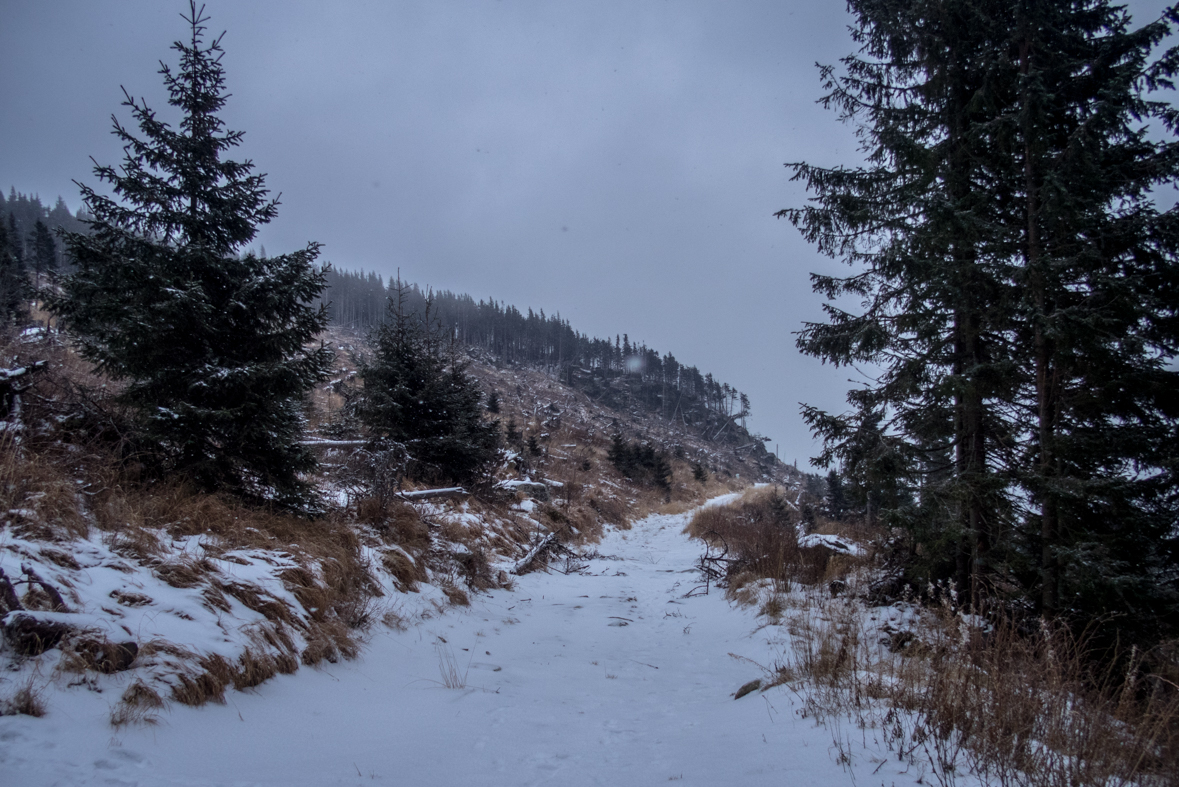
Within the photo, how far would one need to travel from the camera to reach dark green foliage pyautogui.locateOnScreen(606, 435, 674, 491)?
29.4m

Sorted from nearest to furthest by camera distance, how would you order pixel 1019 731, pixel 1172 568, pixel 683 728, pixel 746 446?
pixel 1019 731 < pixel 683 728 < pixel 1172 568 < pixel 746 446

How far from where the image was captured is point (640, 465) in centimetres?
3020

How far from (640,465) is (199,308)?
27014 mm

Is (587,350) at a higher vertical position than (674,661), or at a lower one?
higher

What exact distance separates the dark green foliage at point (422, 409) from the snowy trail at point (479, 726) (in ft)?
18.1

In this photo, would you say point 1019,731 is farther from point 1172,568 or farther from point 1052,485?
point 1172,568

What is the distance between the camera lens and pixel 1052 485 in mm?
4559

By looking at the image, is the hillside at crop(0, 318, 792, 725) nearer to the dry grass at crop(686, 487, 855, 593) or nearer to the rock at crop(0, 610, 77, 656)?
the rock at crop(0, 610, 77, 656)

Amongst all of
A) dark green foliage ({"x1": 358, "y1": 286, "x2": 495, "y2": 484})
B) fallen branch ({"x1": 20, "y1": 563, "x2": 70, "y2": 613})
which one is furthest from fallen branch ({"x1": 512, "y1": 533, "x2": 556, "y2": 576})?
fallen branch ({"x1": 20, "y1": 563, "x2": 70, "y2": 613})

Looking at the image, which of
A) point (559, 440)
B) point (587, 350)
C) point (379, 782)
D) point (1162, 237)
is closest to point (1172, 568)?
point (1162, 237)

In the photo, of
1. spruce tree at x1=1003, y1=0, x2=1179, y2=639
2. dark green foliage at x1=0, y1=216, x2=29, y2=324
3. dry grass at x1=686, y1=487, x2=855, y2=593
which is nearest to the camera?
spruce tree at x1=1003, y1=0, x2=1179, y2=639

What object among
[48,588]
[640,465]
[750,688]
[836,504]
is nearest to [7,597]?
[48,588]

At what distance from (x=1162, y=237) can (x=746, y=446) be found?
74.3 metres

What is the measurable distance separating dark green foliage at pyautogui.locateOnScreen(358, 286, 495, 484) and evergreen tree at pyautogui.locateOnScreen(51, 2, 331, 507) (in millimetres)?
4759
